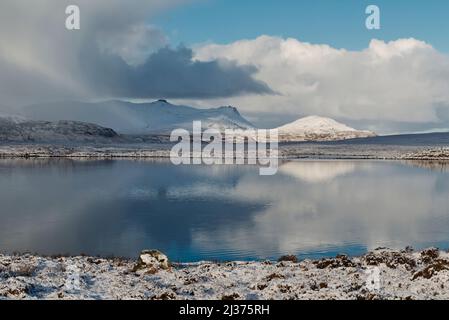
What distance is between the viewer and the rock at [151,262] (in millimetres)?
18516

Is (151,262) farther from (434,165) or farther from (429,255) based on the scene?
(434,165)

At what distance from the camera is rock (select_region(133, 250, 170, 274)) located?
1852 centimetres

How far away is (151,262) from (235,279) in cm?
345

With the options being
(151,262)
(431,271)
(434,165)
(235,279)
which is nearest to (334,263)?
(431,271)

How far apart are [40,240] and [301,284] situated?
55.9 ft

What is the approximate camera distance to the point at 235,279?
57.1 ft

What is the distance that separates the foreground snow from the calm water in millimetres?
5513

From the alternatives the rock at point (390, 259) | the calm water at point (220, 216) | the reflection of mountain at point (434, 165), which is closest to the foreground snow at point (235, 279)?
the rock at point (390, 259)

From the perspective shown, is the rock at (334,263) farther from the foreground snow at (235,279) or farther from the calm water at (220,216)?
the calm water at (220,216)

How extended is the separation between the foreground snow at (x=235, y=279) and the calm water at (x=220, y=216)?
5513mm

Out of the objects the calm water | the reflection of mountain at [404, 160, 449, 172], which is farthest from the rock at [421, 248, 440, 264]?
the reflection of mountain at [404, 160, 449, 172]

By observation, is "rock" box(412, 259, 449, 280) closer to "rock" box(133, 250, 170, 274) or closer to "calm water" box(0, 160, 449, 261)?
"calm water" box(0, 160, 449, 261)

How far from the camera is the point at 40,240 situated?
90.7 feet
